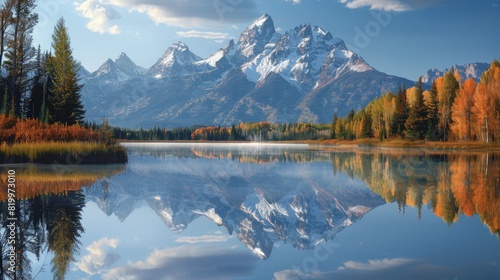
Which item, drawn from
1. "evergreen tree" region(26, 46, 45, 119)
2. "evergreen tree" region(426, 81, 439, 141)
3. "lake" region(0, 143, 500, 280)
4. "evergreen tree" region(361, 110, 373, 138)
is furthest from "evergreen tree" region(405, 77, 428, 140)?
"lake" region(0, 143, 500, 280)

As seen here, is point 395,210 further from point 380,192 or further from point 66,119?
point 66,119

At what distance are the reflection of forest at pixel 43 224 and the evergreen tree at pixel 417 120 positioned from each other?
282 ft

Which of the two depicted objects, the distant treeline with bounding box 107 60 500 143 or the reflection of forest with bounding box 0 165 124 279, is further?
the distant treeline with bounding box 107 60 500 143

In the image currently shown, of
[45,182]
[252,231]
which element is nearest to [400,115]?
[45,182]

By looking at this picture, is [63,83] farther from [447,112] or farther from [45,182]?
[447,112]

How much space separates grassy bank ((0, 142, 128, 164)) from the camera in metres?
30.9

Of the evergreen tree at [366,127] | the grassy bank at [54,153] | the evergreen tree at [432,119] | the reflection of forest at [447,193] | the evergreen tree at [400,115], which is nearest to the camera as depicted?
the reflection of forest at [447,193]

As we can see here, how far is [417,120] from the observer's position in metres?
95.6

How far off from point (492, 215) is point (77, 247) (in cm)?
1247

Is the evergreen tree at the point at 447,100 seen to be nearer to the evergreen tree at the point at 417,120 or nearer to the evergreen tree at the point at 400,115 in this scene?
the evergreen tree at the point at 417,120

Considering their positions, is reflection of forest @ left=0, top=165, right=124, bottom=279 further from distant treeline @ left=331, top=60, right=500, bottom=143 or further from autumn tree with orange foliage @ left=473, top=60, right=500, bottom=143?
distant treeline @ left=331, top=60, right=500, bottom=143

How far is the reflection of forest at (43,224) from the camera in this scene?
30.4ft

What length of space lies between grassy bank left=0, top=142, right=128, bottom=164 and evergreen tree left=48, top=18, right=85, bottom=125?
18780 millimetres

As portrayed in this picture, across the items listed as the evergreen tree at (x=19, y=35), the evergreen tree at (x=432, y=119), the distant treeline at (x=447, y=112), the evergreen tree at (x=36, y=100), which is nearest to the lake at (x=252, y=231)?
the evergreen tree at (x=19, y=35)
